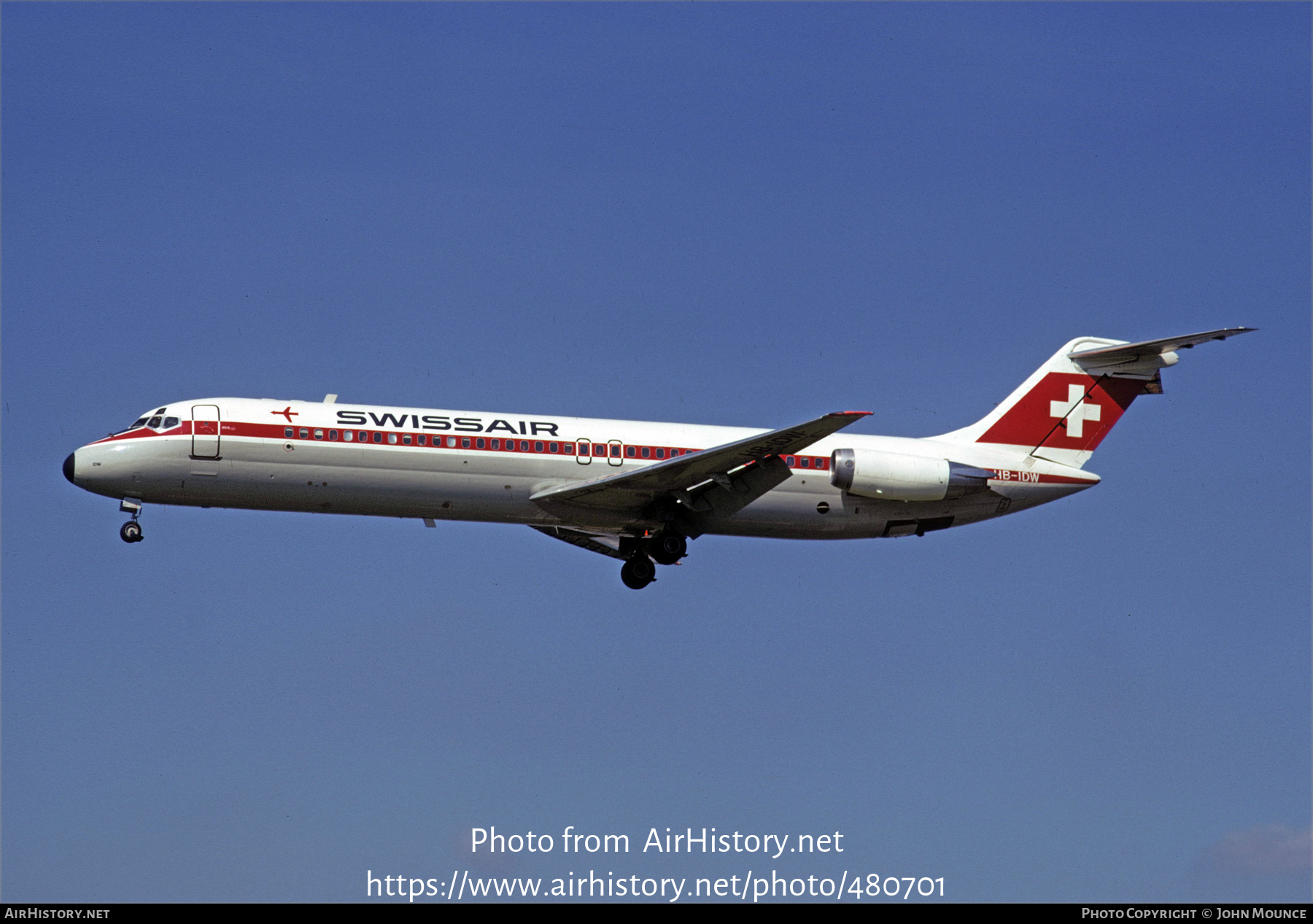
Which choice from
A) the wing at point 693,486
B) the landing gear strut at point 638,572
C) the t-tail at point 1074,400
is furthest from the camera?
the t-tail at point 1074,400

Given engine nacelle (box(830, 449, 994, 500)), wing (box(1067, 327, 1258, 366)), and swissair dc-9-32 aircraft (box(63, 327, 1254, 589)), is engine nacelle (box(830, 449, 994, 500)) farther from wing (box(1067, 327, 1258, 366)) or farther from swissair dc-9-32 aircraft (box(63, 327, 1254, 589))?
wing (box(1067, 327, 1258, 366))

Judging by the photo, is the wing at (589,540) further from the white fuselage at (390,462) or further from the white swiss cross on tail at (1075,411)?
the white swiss cross on tail at (1075,411)

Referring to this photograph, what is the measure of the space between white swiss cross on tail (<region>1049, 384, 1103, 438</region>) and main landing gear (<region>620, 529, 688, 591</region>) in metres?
9.89

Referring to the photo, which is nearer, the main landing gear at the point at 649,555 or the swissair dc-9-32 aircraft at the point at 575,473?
the swissair dc-9-32 aircraft at the point at 575,473

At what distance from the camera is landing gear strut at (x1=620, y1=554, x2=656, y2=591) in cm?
3488

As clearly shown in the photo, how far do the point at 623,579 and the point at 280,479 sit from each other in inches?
321

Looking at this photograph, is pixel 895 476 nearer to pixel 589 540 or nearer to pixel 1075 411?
pixel 1075 411

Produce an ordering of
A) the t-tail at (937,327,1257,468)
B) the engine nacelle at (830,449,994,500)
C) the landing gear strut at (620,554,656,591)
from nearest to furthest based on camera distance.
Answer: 1. the engine nacelle at (830,449,994,500)
2. the landing gear strut at (620,554,656,591)
3. the t-tail at (937,327,1257,468)

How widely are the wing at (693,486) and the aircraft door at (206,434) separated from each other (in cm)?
655

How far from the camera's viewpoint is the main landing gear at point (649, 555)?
1329 inches

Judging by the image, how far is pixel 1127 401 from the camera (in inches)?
1469

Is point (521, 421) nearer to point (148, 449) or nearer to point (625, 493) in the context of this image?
point (625, 493)

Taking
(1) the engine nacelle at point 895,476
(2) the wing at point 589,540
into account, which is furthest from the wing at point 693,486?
(2) the wing at point 589,540


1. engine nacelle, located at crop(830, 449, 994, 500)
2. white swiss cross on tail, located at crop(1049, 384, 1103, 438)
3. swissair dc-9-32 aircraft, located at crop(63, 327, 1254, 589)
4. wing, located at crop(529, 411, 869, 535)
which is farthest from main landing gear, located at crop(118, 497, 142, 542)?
white swiss cross on tail, located at crop(1049, 384, 1103, 438)
